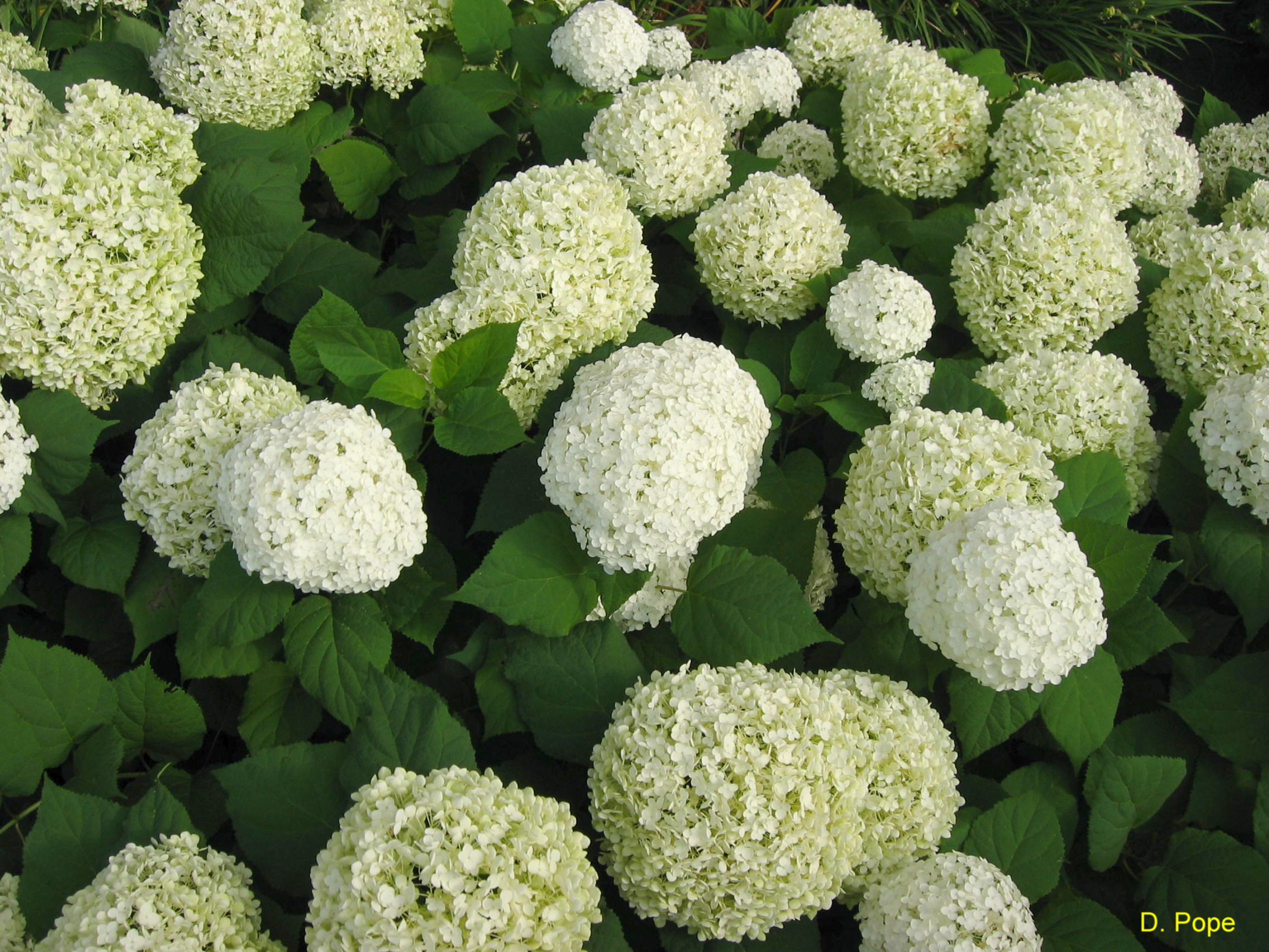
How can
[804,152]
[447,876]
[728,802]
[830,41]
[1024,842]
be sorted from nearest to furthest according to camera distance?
[447,876], [728,802], [1024,842], [804,152], [830,41]

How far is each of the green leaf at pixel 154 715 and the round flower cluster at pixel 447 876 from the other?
67 centimetres

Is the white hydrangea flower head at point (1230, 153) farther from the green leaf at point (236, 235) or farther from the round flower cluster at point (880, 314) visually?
the green leaf at point (236, 235)

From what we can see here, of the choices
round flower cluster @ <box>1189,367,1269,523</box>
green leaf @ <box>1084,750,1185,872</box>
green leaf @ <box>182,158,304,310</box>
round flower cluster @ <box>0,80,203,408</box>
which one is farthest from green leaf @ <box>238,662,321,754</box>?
round flower cluster @ <box>1189,367,1269,523</box>

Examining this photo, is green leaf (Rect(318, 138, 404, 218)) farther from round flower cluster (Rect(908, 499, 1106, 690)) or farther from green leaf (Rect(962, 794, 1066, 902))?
green leaf (Rect(962, 794, 1066, 902))

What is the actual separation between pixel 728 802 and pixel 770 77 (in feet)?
9.47

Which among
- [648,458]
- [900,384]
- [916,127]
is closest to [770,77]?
[916,127]

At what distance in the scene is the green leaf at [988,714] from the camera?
6.47ft

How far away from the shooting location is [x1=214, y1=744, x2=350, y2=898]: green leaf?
5.09 ft

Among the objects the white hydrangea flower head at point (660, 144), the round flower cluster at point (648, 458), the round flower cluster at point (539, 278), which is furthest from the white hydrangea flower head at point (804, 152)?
the round flower cluster at point (648, 458)

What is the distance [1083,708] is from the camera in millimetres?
1958

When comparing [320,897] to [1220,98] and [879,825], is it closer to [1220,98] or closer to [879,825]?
[879,825]

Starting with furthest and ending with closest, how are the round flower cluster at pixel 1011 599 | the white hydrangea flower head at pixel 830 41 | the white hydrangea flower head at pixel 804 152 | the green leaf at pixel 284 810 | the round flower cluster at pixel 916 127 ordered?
the white hydrangea flower head at pixel 830 41
the white hydrangea flower head at pixel 804 152
the round flower cluster at pixel 916 127
the round flower cluster at pixel 1011 599
the green leaf at pixel 284 810

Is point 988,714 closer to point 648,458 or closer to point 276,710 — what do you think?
point 648,458

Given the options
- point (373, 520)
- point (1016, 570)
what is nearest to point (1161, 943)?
point (1016, 570)
